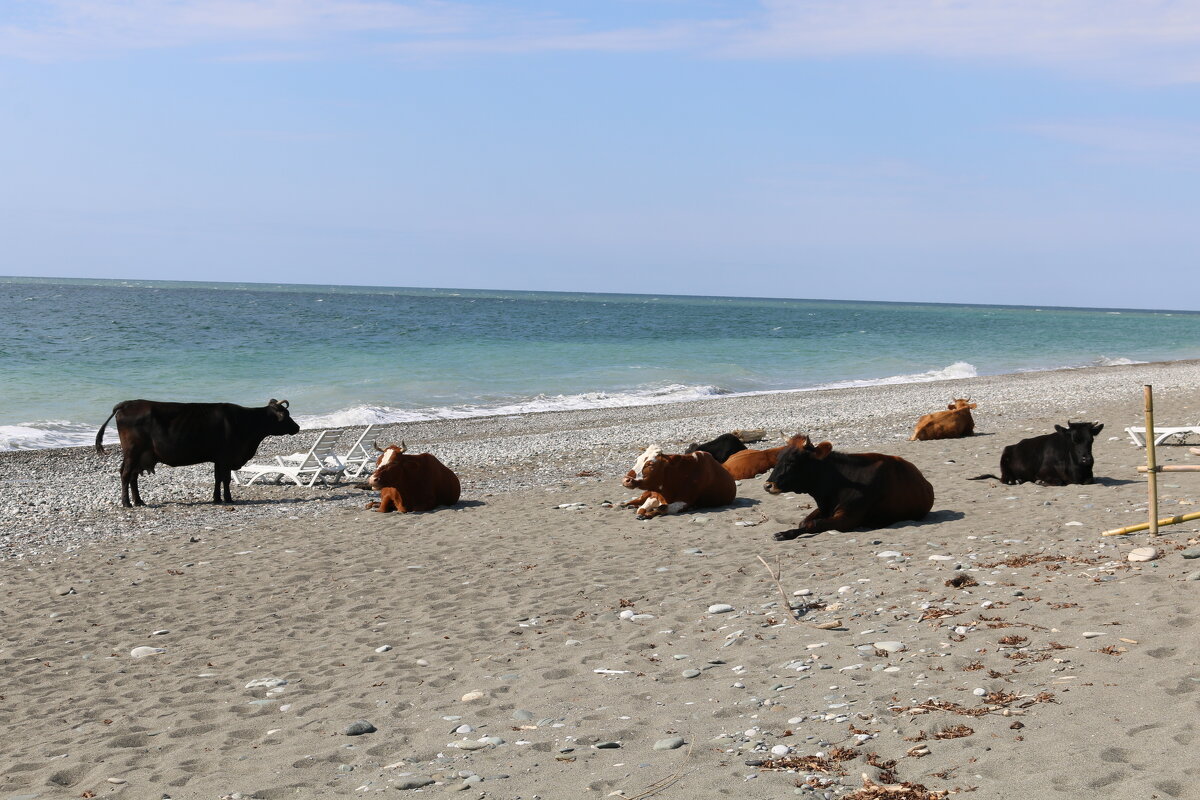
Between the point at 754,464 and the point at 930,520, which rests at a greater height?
the point at 754,464

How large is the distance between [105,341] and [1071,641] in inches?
2149

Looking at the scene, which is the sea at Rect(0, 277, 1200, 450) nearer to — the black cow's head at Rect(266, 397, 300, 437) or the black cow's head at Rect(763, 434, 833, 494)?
the black cow's head at Rect(266, 397, 300, 437)

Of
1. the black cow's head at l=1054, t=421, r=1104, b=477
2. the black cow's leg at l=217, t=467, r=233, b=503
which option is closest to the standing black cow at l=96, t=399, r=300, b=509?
the black cow's leg at l=217, t=467, r=233, b=503

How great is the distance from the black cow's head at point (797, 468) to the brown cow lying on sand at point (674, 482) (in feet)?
6.26

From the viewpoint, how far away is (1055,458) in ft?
39.7

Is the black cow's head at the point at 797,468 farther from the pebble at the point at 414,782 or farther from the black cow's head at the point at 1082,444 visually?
the pebble at the point at 414,782

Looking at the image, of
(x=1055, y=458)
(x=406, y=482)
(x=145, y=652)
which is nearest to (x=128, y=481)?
(x=406, y=482)

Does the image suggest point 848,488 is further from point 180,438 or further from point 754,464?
point 180,438

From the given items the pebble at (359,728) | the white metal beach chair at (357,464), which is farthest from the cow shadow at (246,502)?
the pebble at (359,728)

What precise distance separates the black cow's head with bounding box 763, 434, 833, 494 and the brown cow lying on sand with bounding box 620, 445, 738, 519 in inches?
75.1

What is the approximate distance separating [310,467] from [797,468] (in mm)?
9265

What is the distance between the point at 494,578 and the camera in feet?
31.7

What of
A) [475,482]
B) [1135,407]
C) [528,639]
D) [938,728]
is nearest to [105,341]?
[475,482]

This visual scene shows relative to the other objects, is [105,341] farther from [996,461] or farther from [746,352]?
[996,461]
